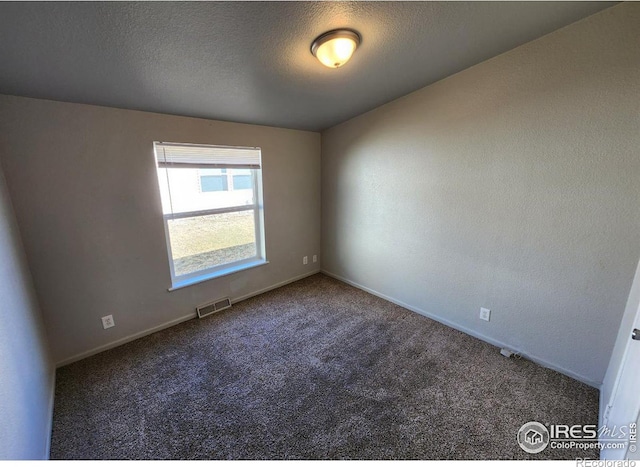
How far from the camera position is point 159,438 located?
1.49m

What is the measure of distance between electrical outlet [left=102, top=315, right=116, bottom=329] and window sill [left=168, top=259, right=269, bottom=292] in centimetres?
49

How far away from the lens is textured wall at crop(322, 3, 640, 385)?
5.26 feet

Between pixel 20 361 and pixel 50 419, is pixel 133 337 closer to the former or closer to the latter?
pixel 50 419

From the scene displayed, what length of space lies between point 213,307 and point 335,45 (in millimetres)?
2650

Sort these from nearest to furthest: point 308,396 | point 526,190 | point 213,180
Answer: point 308,396
point 526,190
point 213,180

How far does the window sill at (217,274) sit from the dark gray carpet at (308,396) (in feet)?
1.43

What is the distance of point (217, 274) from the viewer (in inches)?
113

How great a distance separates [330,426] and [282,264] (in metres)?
2.12

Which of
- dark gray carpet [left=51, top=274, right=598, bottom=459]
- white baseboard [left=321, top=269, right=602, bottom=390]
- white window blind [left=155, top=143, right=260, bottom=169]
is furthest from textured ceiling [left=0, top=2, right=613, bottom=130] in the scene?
white baseboard [left=321, top=269, right=602, bottom=390]

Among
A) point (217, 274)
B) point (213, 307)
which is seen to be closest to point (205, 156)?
point (217, 274)

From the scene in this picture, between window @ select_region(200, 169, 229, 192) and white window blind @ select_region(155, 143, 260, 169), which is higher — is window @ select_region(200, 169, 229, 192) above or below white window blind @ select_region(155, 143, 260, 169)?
below

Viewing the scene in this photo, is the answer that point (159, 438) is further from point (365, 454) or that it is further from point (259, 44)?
point (259, 44)

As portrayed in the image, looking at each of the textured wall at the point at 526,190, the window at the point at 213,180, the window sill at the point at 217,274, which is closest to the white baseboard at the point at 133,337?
the window sill at the point at 217,274

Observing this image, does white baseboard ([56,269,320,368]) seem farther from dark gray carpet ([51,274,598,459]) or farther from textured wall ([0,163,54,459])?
textured wall ([0,163,54,459])
